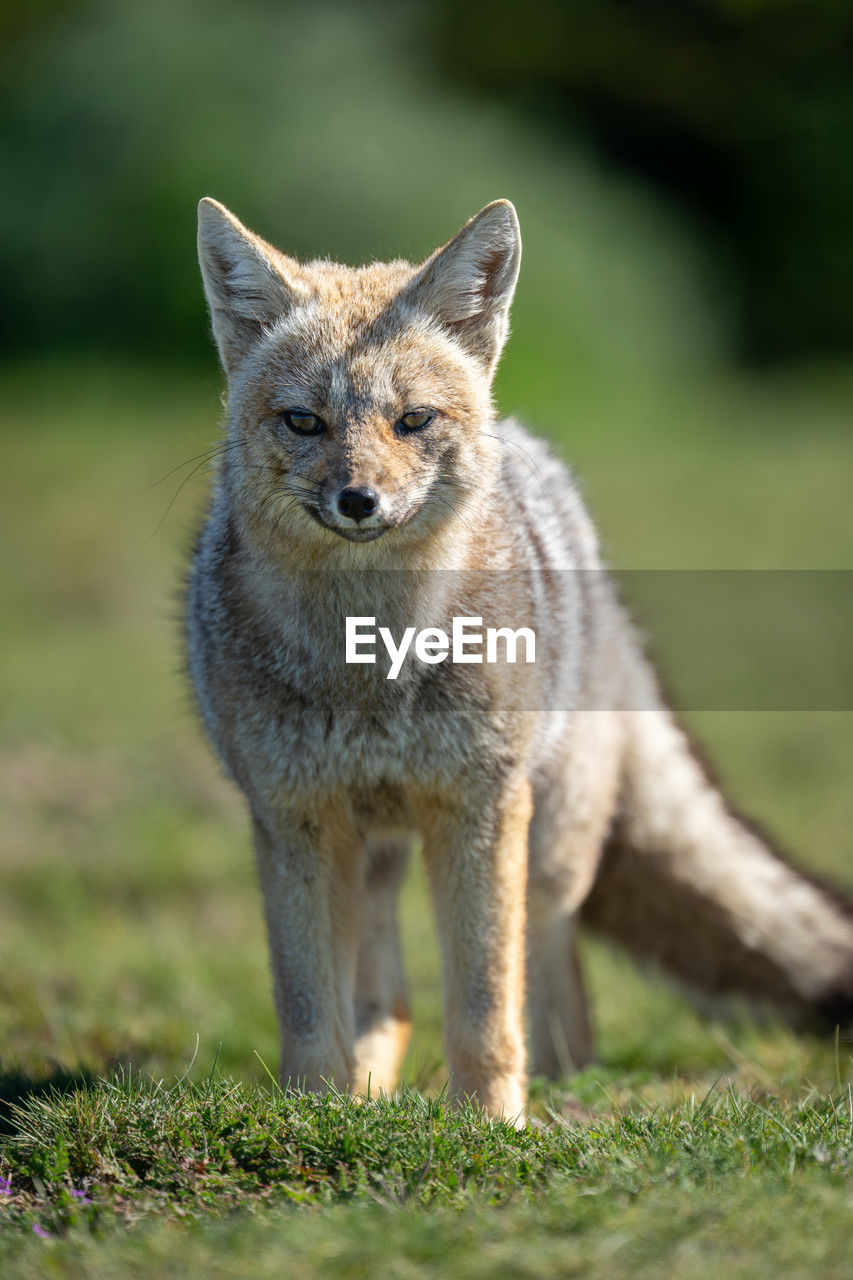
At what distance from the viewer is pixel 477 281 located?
14.5 feet

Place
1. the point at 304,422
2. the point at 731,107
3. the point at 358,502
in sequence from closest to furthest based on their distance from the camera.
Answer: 1. the point at 358,502
2. the point at 304,422
3. the point at 731,107

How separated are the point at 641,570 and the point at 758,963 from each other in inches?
292

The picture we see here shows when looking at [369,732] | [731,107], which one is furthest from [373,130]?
[369,732]

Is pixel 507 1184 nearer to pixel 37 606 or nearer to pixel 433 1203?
pixel 433 1203

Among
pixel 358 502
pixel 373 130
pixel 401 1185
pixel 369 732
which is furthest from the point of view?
pixel 373 130

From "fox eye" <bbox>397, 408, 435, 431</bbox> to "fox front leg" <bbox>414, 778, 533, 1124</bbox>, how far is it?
1077 millimetres

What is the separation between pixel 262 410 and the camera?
4.25 meters

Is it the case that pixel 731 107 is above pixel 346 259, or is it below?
above

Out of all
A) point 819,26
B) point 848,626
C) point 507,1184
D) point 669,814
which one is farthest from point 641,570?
point 819,26

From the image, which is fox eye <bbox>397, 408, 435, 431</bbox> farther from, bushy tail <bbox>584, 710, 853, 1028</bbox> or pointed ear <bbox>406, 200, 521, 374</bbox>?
bushy tail <bbox>584, 710, 853, 1028</bbox>

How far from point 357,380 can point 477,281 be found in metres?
0.58

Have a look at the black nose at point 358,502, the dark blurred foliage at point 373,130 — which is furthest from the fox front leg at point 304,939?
the dark blurred foliage at point 373,130

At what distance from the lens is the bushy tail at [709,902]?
566 cm

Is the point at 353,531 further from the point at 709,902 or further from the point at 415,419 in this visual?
the point at 709,902
